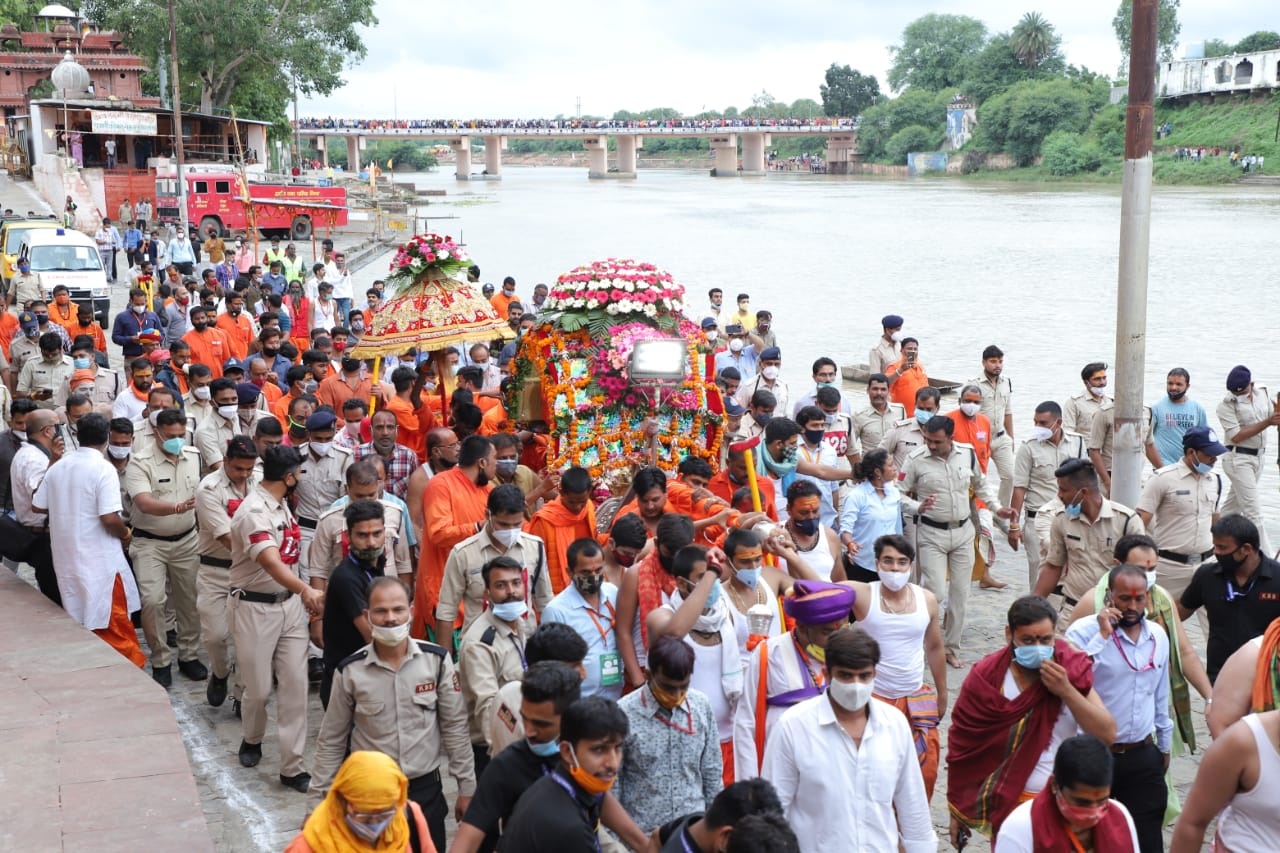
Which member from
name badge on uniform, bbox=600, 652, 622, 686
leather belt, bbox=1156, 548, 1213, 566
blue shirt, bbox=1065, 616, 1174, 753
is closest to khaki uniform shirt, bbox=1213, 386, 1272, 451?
leather belt, bbox=1156, 548, 1213, 566

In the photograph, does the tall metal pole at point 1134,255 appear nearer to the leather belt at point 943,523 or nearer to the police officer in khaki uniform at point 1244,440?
the leather belt at point 943,523

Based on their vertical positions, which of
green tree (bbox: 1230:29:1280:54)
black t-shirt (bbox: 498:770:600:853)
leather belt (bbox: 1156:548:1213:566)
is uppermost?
green tree (bbox: 1230:29:1280:54)

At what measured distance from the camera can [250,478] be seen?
725 centimetres

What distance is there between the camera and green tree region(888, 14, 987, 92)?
12825 centimetres

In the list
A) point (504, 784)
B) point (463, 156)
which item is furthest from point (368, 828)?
point (463, 156)

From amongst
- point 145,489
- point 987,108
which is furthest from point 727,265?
point 987,108

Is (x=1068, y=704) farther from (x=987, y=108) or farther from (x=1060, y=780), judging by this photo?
(x=987, y=108)

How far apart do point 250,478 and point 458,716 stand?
2.65 meters

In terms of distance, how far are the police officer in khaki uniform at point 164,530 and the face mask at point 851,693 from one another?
4.85 meters

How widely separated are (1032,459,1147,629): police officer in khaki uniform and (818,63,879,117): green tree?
130470 millimetres

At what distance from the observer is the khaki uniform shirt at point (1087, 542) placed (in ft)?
22.5

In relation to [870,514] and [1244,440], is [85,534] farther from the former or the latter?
[1244,440]

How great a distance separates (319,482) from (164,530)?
37.8 inches

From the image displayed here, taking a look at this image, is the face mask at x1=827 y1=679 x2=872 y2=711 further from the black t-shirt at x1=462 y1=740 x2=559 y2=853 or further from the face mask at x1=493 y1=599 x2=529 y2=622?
the face mask at x1=493 y1=599 x2=529 y2=622
